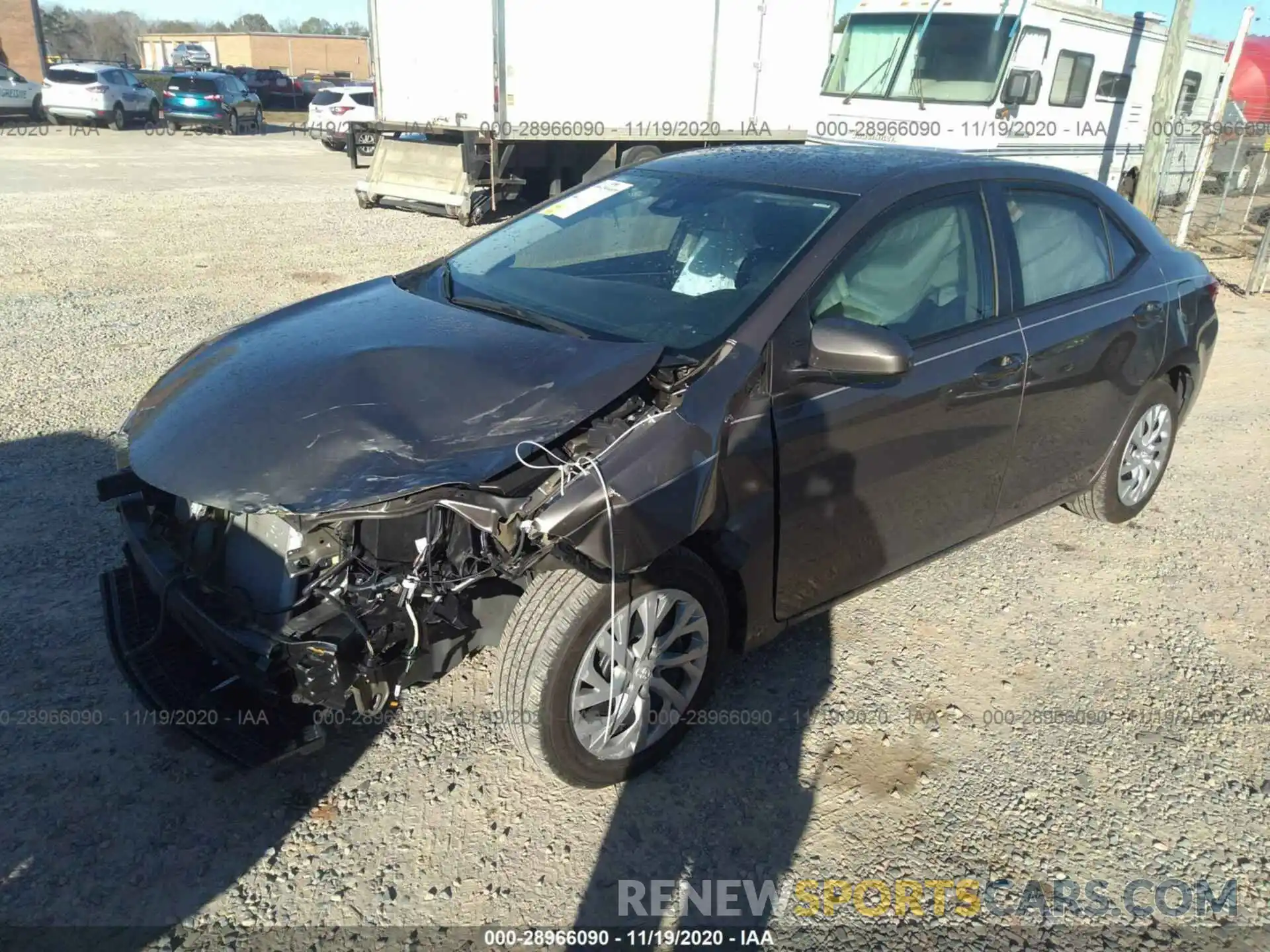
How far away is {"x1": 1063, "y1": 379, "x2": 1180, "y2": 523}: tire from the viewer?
4.32m

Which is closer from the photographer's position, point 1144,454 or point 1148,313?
point 1148,313

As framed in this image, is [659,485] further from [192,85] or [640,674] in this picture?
[192,85]

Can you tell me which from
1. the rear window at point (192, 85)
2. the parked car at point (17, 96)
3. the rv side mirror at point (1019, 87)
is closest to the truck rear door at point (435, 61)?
the rv side mirror at point (1019, 87)

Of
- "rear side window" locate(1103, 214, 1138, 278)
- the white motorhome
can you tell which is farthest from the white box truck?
"rear side window" locate(1103, 214, 1138, 278)

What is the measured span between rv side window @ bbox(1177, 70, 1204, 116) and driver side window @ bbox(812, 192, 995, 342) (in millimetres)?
14720

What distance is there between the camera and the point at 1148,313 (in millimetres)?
4125

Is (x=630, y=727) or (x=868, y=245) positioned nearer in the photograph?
(x=630, y=727)

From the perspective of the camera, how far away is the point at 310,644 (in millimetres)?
2373

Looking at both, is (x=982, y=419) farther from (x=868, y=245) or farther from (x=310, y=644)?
(x=310, y=644)

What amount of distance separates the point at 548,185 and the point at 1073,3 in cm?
743

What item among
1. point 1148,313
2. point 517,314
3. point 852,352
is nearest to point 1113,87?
point 1148,313

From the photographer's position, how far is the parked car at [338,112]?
2217cm

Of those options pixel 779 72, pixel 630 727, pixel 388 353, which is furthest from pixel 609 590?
pixel 779 72

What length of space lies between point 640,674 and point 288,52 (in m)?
81.4
